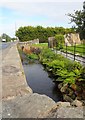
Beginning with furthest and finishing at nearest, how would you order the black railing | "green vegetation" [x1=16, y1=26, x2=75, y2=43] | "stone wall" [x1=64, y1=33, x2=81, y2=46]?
"green vegetation" [x1=16, y1=26, x2=75, y2=43], "stone wall" [x1=64, y1=33, x2=81, y2=46], the black railing

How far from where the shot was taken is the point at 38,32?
61.2 meters

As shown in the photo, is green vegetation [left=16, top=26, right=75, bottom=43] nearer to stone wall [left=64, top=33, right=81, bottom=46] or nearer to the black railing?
stone wall [left=64, top=33, right=81, bottom=46]

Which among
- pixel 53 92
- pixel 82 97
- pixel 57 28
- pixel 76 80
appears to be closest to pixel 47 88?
pixel 53 92

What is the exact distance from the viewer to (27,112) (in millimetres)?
6176

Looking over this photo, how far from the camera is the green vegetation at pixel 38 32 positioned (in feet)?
194

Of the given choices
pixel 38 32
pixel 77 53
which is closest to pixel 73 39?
pixel 77 53

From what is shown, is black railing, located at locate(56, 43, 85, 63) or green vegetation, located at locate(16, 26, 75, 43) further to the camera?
green vegetation, located at locate(16, 26, 75, 43)

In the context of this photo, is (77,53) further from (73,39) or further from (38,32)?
(38,32)

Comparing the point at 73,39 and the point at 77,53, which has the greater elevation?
the point at 73,39

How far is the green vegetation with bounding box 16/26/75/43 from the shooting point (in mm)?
59219

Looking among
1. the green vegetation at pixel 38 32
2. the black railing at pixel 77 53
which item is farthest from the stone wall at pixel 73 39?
the green vegetation at pixel 38 32

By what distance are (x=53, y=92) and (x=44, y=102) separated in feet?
18.6

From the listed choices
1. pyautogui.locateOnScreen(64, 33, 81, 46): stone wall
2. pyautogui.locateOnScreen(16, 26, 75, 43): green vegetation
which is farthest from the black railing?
pyautogui.locateOnScreen(16, 26, 75, 43): green vegetation

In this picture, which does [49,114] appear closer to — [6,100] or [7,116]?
[7,116]
